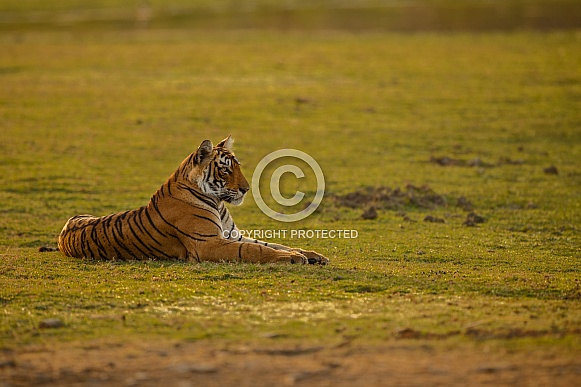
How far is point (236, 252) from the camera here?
9781 millimetres

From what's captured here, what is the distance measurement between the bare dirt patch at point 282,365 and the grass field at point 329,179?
14 cm

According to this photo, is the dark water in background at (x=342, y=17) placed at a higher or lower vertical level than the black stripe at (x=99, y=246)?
higher

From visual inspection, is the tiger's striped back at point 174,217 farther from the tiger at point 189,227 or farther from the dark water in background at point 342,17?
the dark water in background at point 342,17

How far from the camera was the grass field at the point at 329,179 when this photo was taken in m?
7.57

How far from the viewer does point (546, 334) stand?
22.9 feet

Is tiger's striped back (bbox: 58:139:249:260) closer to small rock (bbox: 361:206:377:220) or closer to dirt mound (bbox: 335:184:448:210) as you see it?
small rock (bbox: 361:206:377:220)

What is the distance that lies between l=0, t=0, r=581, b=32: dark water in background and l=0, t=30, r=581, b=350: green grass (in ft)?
23.6

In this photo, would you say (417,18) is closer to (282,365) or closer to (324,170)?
(324,170)

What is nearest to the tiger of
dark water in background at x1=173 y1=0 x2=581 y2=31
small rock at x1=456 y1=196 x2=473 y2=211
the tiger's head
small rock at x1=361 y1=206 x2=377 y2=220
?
the tiger's head

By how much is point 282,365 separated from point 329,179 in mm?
9798

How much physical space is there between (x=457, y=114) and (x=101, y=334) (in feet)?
54.1

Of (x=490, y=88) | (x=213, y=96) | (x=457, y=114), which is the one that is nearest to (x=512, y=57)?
(x=490, y=88)

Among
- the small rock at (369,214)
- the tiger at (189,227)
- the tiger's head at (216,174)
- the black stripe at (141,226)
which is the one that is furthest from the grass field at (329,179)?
the tiger's head at (216,174)

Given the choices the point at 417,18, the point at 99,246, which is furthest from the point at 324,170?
the point at 417,18
